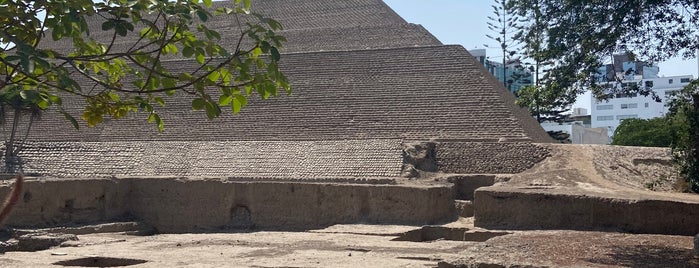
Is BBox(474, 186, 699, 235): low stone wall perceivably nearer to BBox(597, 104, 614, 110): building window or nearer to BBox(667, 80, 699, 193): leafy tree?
BBox(667, 80, 699, 193): leafy tree

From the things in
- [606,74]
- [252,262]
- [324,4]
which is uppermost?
[324,4]

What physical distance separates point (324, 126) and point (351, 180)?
9475 millimetres

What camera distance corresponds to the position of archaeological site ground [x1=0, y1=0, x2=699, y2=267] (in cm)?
1135

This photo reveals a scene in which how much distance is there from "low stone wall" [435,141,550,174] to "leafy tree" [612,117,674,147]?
1209 cm

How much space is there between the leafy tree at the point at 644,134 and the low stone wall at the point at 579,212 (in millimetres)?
26849

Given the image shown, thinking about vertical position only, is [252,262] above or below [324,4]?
below

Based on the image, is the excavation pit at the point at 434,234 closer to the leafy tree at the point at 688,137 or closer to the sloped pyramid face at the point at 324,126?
the leafy tree at the point at 688,137

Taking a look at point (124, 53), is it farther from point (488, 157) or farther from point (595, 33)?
point (488, 157)

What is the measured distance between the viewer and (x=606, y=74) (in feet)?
34.6

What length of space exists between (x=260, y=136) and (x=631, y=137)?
17.1 meters

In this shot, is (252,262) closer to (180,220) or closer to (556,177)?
(180,220)

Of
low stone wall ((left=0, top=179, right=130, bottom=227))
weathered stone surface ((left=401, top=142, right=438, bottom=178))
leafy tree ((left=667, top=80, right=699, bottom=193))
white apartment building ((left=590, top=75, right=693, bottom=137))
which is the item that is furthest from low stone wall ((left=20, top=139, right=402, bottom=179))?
white apartment building ((left=590, top=75, right=693, bottom=137))

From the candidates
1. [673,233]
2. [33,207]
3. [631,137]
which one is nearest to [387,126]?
[631,137]

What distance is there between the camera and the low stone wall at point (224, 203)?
16938 mm
